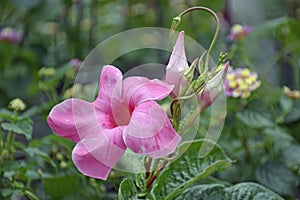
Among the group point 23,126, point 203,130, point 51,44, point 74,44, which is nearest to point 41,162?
point 23,126

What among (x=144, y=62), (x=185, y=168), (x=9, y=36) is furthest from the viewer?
(x=144, y=62)

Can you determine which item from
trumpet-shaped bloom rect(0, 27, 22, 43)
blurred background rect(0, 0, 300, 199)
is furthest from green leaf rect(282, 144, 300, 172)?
trumpet-shaped bloom rect(0, 27, 22, 43)

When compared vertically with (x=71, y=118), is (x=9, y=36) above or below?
below

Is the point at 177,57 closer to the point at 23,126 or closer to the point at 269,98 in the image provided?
the point at 23,126

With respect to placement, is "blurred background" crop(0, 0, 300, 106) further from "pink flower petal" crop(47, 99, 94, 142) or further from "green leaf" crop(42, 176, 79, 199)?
"pink flower petal" crop(47, 99, 94, 142)

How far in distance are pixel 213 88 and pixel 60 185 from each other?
301 mm

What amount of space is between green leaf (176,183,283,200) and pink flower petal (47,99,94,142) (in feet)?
0.65

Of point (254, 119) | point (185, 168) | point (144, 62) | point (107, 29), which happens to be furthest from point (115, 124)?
point (107, 29)

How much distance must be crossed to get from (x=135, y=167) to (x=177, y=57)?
0.59ft

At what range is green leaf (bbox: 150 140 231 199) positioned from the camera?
708 millimetres

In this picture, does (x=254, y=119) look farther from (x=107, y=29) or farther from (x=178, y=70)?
(x=107, y=29)

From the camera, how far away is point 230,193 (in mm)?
723

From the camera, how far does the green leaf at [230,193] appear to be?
712mm

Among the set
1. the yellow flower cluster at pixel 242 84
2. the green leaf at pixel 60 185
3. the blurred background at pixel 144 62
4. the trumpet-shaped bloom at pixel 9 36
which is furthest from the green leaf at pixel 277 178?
the trumpet-shaped bloom at pixel 9 36
